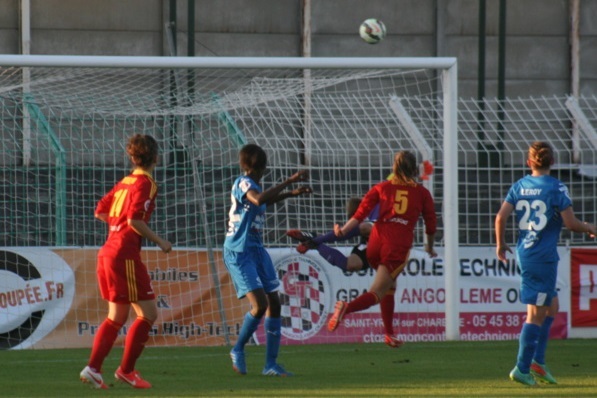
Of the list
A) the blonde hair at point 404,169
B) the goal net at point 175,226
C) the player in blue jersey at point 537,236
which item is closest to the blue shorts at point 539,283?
the player in blue jersey at point 537,236

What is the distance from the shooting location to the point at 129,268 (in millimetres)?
8383

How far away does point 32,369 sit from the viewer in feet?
33.4

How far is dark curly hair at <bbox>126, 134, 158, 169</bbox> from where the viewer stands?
27.9 ft

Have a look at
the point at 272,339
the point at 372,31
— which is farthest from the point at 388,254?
the point at 372,31

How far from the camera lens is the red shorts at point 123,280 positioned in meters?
8.37

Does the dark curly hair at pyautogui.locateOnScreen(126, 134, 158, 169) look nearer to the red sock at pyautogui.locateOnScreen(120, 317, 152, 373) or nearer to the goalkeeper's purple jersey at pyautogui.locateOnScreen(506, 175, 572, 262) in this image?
the red sock at pyautogui.locateOnScreen(120, 317, 152, 373)

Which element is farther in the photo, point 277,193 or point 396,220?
point 396,220

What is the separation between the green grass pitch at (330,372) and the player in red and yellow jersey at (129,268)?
8.2 inches

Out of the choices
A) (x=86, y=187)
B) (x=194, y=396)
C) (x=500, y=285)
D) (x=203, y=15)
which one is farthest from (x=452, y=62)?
(x=203, y=15)

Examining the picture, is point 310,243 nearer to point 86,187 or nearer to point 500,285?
point 500,285

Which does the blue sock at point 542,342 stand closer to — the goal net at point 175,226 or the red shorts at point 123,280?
the red shorts at point 123,280

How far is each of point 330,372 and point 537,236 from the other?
212 cm

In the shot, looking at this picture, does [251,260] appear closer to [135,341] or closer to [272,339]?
[272,339]

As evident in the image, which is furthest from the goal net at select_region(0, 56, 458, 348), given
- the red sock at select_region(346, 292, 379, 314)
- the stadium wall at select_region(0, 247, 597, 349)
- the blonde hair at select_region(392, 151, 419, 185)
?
the red sock at select_region(346, 292, 379, 314)
